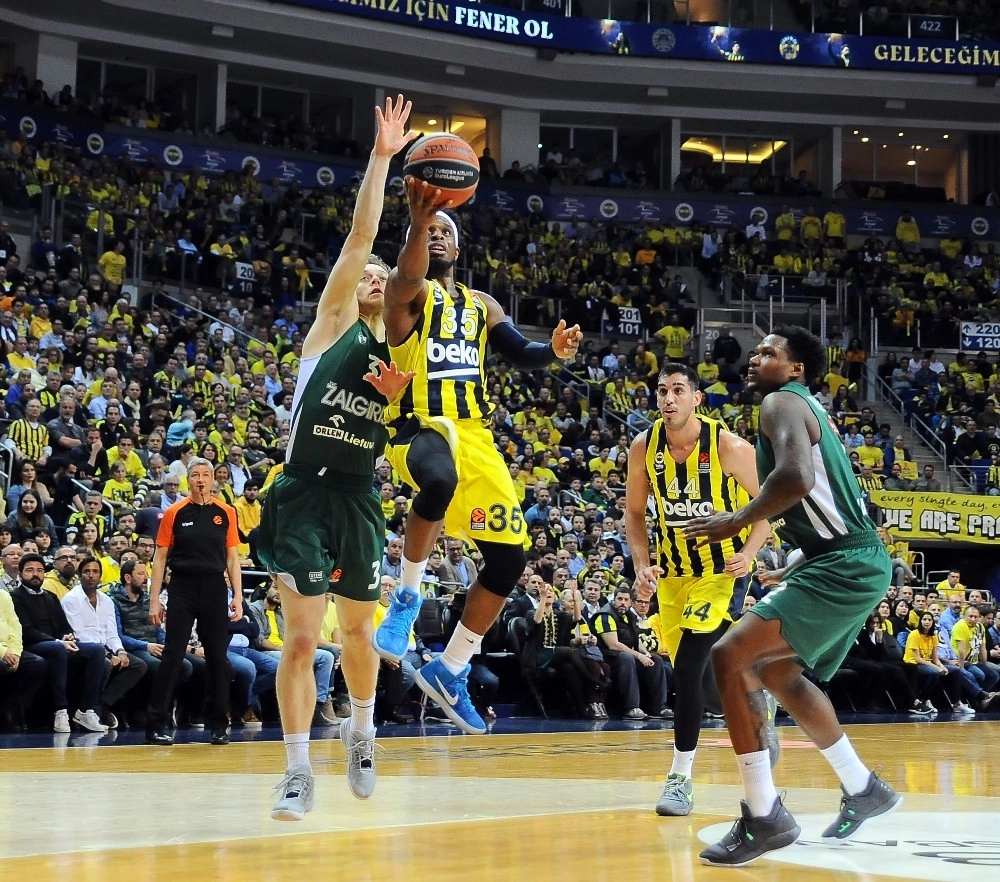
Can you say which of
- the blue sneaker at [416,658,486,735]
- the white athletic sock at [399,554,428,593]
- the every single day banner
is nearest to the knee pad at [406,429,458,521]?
the white athletic sock at [399,554,428,593]

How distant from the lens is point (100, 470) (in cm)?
1570

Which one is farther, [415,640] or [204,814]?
[415,640]

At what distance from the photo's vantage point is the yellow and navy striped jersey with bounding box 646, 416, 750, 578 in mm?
7551

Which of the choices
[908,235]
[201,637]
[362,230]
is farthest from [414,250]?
[908,235]

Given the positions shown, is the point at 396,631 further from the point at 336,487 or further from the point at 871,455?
the point at 871,455

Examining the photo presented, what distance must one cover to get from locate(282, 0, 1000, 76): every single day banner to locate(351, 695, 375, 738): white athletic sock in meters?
26.7

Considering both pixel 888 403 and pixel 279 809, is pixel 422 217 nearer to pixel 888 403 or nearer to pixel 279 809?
pixel 279 809

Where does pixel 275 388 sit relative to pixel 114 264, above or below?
below

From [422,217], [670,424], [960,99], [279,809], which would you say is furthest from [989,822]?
[960,99]

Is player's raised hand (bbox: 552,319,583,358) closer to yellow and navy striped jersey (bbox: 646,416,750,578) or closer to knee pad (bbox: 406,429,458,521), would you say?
knee pad (bbox: 406,429,458,521)

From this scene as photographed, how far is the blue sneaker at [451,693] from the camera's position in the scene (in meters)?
6.86

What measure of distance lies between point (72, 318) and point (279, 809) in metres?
15.1

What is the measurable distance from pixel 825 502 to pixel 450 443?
1894 mm

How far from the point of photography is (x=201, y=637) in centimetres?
1123
